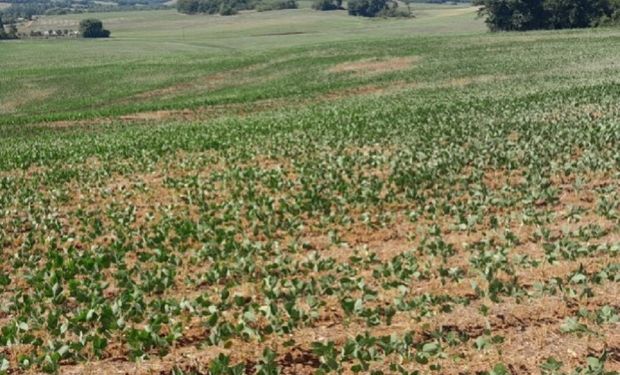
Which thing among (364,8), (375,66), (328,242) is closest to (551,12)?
(375,66)

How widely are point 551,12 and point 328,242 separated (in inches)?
3903

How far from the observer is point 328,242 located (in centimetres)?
1311

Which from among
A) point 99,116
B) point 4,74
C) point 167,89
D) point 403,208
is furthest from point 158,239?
point 4,74

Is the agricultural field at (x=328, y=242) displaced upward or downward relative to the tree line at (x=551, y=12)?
downward

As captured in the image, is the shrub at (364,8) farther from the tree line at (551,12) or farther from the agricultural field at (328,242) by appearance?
the agricultural field at (328,242)

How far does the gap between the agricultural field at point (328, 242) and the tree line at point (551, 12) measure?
2807 inches

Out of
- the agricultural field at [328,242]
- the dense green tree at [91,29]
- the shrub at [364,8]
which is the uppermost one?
the shrub at [364,8]

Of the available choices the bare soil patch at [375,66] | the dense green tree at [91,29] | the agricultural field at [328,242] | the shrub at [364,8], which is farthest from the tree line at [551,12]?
the dense green tree at [91,29]

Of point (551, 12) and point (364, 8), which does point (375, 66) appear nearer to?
point (551, 12)

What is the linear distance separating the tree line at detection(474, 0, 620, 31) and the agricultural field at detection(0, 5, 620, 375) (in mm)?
71295

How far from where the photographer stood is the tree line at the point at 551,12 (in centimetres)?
9925

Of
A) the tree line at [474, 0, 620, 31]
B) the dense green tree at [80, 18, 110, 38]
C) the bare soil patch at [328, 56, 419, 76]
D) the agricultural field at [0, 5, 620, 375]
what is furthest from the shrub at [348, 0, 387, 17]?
the agricultural field at [0, 5, 620, 375]

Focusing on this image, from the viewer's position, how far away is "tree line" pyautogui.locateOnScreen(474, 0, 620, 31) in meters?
99.2

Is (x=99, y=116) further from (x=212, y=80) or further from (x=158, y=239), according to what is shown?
(x=158, y=239)
